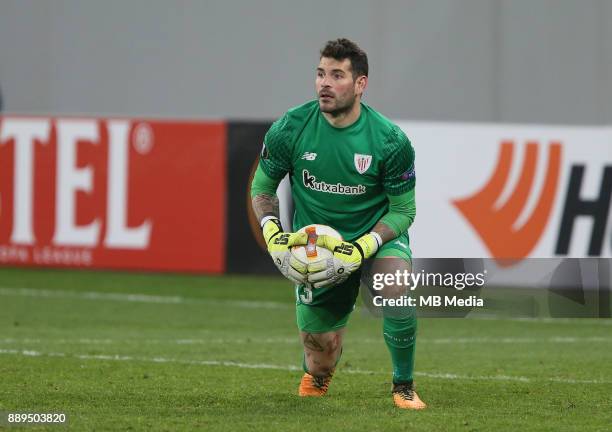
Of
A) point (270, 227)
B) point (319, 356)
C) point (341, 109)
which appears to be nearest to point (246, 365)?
point (319, 356)

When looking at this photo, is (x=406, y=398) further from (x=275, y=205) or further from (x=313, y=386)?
(x=275, y=205)

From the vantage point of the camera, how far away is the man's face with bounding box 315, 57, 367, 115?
341 inches

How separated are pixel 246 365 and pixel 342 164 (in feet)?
9.49

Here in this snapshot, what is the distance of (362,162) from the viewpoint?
28.9 ft

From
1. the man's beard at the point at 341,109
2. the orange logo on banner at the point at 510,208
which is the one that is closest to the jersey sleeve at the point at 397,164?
the man's beard at the point at 341,109

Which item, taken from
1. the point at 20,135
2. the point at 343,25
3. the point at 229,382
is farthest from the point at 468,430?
the point at 343,25

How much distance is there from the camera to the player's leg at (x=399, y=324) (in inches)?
344

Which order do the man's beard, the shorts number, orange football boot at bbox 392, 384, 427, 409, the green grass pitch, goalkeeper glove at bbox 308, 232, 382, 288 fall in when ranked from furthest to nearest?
the shorts number
orange football boot at bbox 392, 384, 427, 409
the man's beard
the green grass pitch
goalkeeper glove at bbox 308, 232, 382, 288

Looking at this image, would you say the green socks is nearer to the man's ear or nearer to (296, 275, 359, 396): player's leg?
(296, 275, 359, 396): player's leg

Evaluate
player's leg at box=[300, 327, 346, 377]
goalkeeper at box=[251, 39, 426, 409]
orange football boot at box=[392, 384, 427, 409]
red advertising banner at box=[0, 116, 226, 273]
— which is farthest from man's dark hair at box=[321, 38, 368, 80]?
red advertising banner at box=[0, 116, 226, 273]

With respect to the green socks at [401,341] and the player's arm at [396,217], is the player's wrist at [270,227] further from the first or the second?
the green socks at [401,341]

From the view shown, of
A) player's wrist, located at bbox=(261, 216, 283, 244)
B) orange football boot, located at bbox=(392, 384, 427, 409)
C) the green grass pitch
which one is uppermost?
player's wrist, located at bbox=(261, 216, 283, 244)

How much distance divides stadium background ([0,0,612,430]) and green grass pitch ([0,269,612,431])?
0.04m

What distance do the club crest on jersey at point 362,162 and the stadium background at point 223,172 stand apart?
56.7 inches
